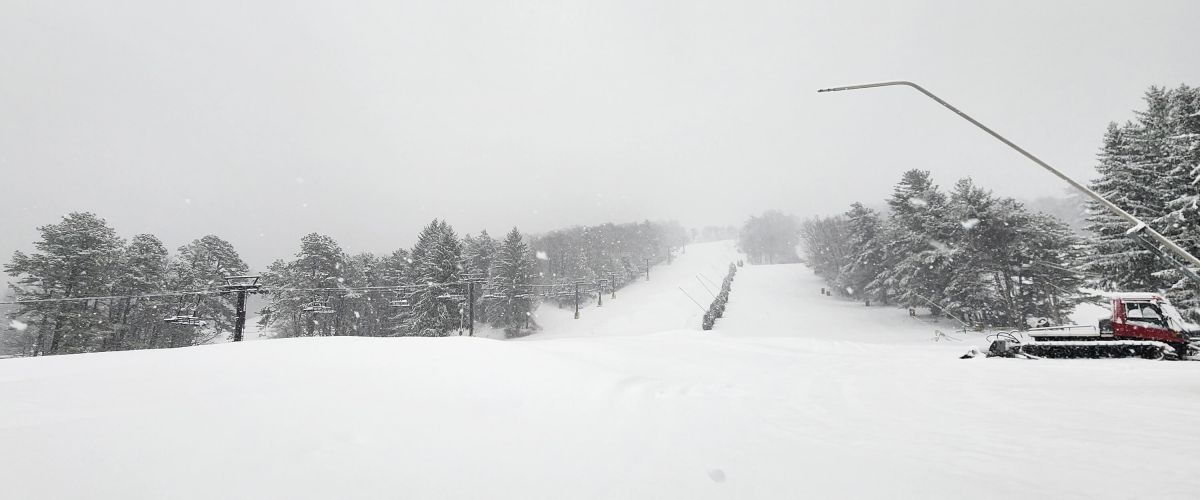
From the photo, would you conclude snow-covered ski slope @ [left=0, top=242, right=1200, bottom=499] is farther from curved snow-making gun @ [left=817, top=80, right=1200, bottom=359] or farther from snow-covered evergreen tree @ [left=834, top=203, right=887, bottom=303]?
snow-covered evergreen tree @ [left=834, top=203, right=887, bottom=303]

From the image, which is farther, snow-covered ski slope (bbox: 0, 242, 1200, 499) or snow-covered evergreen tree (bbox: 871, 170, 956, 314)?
snow-covered evergreen tree (bbox: 871, 170, 956, 314)

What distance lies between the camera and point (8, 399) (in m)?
3.33

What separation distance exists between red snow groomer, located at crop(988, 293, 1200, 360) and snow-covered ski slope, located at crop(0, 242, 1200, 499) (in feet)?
21.3

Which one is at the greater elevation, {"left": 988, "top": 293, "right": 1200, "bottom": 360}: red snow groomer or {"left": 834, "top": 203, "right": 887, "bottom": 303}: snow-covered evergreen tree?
{"left": 834, "top": 203, "right": 887, "bottom": 303}: snow-covered evergreen tree

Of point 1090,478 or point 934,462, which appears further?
point 934,462

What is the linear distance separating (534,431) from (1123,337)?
65.8 ft

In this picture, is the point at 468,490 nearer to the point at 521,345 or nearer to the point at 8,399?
the point at 8,399

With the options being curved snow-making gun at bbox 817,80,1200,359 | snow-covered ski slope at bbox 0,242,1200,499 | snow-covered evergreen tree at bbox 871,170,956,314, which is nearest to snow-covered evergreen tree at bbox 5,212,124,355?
snow-covered ski slope at bbox 0,242,1200,499

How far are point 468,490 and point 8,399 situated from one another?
3.97 metres

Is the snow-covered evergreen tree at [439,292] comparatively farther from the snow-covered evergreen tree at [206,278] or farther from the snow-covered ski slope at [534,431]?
the snow-covered ski slope at [534,431]

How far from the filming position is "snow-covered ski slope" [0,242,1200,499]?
2.64 m

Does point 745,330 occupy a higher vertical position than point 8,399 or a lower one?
lower

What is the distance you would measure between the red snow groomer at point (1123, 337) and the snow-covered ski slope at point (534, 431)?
6.50 metres

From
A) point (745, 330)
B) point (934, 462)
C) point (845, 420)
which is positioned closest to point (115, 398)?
point (934, 462)
